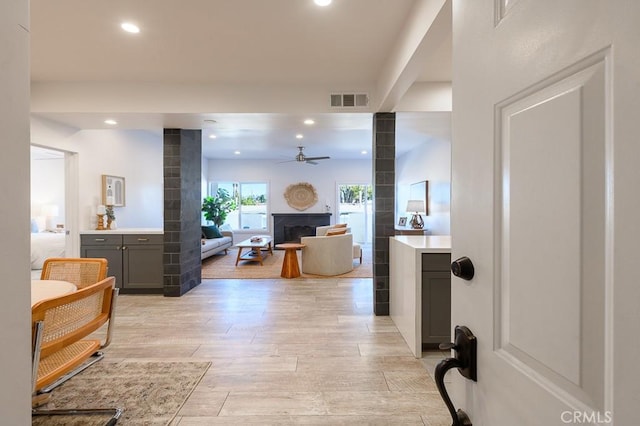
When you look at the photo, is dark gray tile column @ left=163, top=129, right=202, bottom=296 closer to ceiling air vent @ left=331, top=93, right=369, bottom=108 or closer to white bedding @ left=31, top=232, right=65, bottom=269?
ceiling air vent @ left=331, top=93, right=369, bottom=108

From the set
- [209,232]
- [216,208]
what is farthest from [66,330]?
[216,208]

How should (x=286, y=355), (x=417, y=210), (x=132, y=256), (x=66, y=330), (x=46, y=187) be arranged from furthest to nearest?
(x=46, y=187) → (x=417, y=210) → (x=132, y=256) → (x=286, y=355) → (x=66, y=330)

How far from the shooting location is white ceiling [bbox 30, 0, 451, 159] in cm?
226

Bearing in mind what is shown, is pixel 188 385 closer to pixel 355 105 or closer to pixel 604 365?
pixel 604 365

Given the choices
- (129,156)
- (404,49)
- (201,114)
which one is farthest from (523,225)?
(129,156)

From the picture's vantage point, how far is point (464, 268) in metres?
0.70

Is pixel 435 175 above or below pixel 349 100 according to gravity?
below

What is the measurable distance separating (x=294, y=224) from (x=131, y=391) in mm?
6811

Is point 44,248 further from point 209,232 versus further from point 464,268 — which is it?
point 464,268

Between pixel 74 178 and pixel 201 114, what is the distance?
95.9 inches

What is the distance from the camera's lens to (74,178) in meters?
4.49

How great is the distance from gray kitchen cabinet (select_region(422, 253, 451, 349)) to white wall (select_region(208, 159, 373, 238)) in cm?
649

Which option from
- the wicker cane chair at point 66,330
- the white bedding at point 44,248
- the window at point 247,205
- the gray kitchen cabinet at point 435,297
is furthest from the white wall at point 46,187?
the gray kitchen cabinet at point 435,297

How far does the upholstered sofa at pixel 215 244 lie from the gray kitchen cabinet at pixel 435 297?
187 inches
